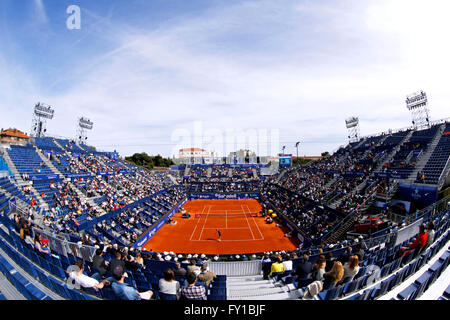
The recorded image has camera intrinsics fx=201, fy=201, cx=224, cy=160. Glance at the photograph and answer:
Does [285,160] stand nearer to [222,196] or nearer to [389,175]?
[222,196]

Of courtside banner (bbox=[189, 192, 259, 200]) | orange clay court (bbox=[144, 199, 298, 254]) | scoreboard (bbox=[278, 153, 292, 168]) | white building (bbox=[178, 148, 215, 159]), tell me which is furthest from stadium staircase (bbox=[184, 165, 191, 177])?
white building (bbox=[178, 148, 215, 159])

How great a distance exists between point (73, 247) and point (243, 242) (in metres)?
18.3

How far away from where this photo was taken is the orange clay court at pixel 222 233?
22234 millimetres

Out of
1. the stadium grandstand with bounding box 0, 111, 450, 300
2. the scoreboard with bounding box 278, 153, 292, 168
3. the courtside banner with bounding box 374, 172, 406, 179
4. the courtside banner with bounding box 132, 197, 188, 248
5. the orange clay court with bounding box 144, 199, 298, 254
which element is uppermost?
the scoreboard with bounding box 278, 153, 292, 168

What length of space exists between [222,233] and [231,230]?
64.0 inches

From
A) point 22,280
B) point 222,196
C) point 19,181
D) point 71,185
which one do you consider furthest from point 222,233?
point 19,181

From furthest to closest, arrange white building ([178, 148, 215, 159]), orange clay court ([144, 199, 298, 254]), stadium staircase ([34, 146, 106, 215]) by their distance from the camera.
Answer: white building ([178, 148, 215, 159]) → stadium staircase ([34, 146, 106, 215]) → orange clay court ([144, 199, 298, 254])

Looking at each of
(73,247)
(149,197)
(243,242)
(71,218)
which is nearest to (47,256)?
(73,247)

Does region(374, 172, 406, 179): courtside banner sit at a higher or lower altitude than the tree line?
lower

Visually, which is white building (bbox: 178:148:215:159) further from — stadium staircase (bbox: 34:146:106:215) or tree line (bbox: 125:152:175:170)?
stadium staircase (bbox: 34:146:106:215)

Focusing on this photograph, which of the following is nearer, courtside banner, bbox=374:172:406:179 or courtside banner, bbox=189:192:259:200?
courtside banner, bbox=374:172:406:179

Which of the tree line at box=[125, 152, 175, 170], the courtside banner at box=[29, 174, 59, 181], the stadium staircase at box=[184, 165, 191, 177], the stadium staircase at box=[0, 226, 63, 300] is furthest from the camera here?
the tree line at box=[125, 152, 175, 170]

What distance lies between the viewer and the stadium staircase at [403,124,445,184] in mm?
23216

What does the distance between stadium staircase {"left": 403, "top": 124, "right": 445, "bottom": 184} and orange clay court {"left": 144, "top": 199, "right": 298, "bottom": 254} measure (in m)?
15.1
